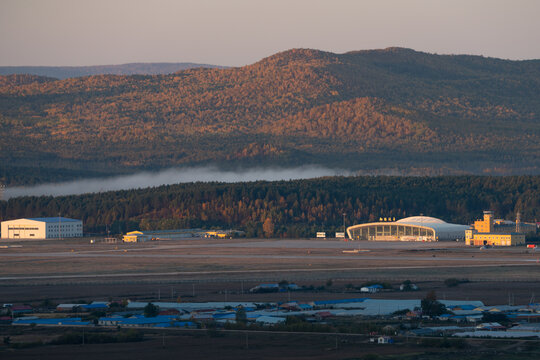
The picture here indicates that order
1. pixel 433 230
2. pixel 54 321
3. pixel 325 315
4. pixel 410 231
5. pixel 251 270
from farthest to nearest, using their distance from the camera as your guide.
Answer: pixel 410 231 < pixel 433 230 < pixel 251 270 < pixel 325 315 < pixel 54 321

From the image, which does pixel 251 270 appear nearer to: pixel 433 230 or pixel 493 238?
pixel 493 238

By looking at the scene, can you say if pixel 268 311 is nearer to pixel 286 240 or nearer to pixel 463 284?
pixel 463 284

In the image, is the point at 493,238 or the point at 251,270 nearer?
the point at 251,270

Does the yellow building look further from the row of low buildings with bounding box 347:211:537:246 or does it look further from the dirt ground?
the dirt ground

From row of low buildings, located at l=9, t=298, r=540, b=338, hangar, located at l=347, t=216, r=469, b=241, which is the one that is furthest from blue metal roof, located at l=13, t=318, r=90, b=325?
hangar, located at l=347, t=216, r=469, b=241

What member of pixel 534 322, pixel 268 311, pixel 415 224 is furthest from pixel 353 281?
pixel 415 224

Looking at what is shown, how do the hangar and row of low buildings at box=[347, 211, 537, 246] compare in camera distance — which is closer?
row of low buildings at box=[347, 211, 537, 246]

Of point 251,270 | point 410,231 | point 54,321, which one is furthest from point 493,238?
point 54,321

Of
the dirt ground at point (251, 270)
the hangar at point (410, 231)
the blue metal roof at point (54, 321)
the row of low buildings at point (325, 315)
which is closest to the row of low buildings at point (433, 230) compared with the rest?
the hangar at point (410, 231)

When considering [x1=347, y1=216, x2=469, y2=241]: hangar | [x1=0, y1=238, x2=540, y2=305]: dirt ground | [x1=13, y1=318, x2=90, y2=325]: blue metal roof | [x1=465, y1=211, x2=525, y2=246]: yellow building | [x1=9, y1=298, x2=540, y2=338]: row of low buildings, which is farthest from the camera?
[x1=347, y1=216, x2=469, y2=241]: hangar
